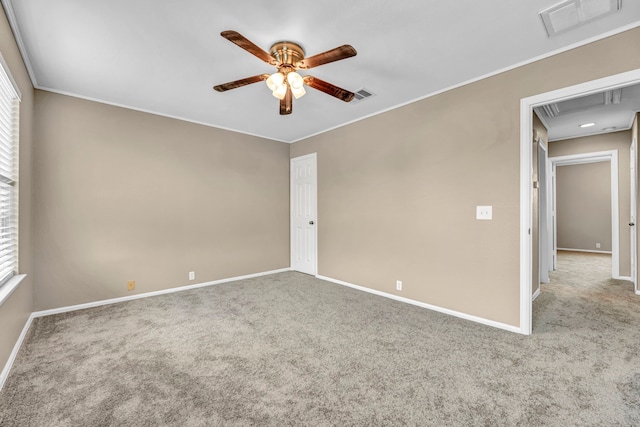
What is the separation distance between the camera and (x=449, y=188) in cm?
318

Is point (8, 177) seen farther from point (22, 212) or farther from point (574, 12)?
point (574, 12)

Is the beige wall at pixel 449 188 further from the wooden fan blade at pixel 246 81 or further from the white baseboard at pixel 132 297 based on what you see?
the wooden fan blade at pixel 246 81

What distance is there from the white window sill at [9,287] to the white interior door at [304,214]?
3.59 meters

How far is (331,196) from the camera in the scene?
4699 millimetres

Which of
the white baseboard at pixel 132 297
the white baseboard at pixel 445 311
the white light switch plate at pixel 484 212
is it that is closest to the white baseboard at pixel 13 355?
the white baseboard at pixel 132 297

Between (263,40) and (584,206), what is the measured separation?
9.43 m

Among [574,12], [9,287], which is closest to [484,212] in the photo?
[574,12]

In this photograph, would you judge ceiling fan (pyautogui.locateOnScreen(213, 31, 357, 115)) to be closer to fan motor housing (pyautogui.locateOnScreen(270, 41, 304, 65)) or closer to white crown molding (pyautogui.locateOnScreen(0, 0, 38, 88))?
fan motor housing (pyautogui.locateOnScreen(270, 41, 304, 65))

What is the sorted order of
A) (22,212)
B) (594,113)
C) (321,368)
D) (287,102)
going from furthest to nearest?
(594,113)
(22,212)
(287,102)
(321,368)

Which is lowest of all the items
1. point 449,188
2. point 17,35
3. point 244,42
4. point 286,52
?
point 449,188

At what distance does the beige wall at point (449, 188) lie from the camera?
2.67 meters

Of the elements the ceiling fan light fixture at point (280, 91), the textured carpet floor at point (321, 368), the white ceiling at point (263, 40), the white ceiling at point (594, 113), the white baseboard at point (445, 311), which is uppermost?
the white ceiling at point (263, 40)

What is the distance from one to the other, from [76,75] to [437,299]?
4.58 meters

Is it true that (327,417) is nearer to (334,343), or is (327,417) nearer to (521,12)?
(334,343)
